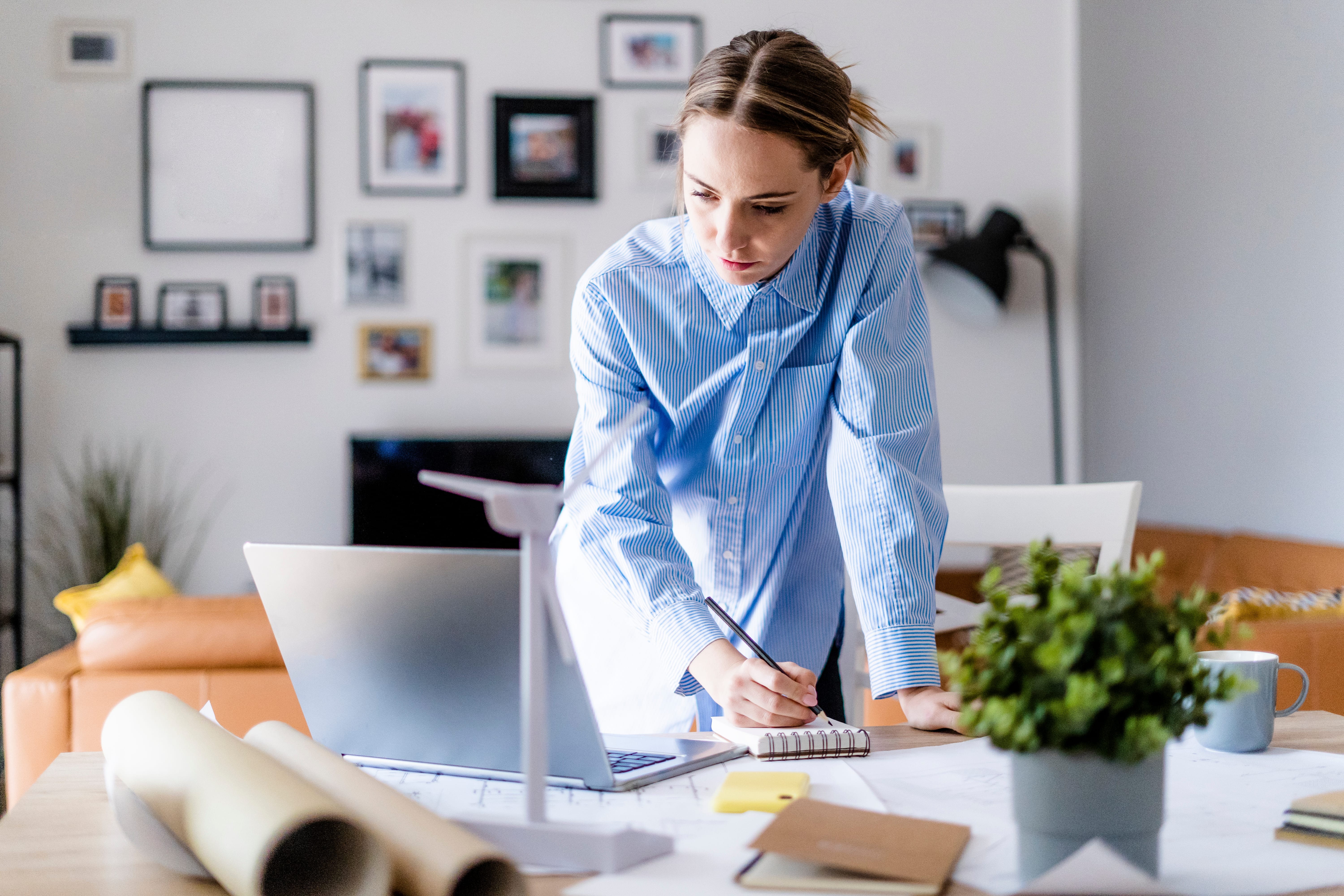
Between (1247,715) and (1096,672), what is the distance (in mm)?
451

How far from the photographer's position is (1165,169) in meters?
3.57

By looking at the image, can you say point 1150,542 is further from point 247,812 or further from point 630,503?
point 247,812

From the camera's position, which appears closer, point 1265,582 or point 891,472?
point 891,472

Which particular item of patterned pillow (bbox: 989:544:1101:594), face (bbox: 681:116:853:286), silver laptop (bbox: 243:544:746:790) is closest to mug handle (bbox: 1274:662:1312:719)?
patterned pillow (bbox: 989:544:1101:594)

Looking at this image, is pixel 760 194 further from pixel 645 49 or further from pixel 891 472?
pixel 645 49

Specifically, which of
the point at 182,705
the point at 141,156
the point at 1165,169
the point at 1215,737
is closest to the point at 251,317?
the point at 141,156

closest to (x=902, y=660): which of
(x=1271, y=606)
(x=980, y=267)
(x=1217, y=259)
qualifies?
(x=1271, y=606)

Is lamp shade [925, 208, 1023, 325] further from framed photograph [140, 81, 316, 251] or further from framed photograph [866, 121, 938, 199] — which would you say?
framed photograph [140, 81, 316, 251]

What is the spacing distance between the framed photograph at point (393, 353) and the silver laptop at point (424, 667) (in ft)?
11.1

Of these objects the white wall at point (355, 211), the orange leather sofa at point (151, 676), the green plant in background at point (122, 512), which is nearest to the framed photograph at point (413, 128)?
the white wall at point (355, 211)

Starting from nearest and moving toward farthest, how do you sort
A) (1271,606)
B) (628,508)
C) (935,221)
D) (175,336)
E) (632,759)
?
1. (632,759)
2. (628,508)
3. (1271,606)
4. (175,336)
5. (935,221)

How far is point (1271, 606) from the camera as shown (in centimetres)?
200

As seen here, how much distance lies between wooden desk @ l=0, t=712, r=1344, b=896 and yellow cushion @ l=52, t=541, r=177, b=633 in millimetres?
1390

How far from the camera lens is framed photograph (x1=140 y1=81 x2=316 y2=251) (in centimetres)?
407
